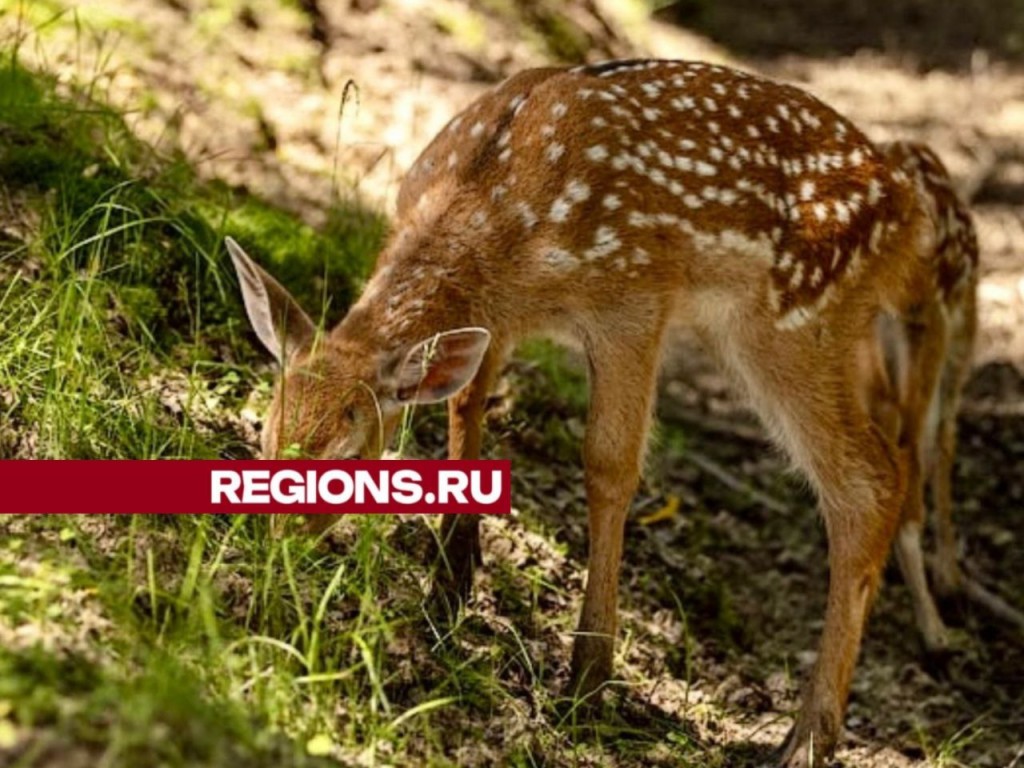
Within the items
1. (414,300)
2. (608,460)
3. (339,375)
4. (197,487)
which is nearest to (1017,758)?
(608,460)

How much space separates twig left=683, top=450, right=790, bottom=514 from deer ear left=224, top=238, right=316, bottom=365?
10.1 feet

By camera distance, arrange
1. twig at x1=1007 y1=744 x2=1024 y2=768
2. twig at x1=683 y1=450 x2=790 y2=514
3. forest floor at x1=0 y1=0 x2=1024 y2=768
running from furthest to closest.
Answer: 1. twig at x1=683 y1=450 x2=790 y2=514
2. twig at x1=1007 y1=744 x2=1024 y2=768
3. forest floor at x1=0 y1=0 x2=1024 y2=768

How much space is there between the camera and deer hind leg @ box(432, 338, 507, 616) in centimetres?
539

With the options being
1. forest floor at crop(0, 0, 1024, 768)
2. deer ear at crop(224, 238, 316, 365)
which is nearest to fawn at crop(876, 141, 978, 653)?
forest floor at crop(0, 0, 1024, 768)

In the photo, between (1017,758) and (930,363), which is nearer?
(1017,758)

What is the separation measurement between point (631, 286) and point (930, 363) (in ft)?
7.28

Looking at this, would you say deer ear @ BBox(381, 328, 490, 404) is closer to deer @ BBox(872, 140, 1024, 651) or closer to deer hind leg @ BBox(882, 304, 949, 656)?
deer @ BBox(872, 140, 1024, 651)

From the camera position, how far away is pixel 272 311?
4.82 meters

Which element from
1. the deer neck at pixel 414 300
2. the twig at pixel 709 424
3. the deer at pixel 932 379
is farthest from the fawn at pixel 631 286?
the twig at pixel 709 424

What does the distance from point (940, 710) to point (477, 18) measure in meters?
5.41

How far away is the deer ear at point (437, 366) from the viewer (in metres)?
4.72

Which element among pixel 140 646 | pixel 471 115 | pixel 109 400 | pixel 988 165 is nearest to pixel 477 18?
pixel 988 165

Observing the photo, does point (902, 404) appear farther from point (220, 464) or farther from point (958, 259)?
point (220, 464)

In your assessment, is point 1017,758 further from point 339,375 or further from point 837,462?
point 339,375
